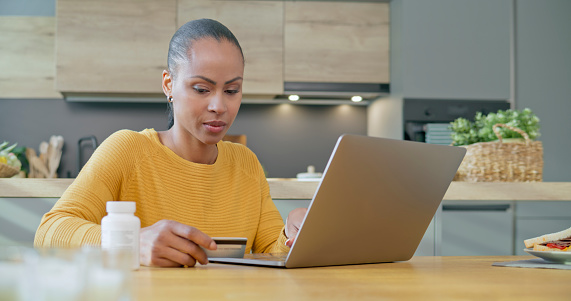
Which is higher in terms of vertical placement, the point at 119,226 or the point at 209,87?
the point at 209,87

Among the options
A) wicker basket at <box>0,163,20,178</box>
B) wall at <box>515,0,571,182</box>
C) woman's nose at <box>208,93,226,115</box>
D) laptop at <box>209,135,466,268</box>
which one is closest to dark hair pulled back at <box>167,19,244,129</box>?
woman's nose at <box>208,93,226,115</box>

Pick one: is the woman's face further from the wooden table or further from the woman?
the wooden table

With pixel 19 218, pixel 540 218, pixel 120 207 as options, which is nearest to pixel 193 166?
pixel 120 207

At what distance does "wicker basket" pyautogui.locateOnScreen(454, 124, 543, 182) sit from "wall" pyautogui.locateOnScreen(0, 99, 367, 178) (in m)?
1.70

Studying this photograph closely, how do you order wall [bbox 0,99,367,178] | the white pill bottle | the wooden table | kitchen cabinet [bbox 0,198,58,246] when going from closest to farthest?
the wooden table → the white pill bottle → kitchen cabinet [bbox 0,198,58,246] → wall [bbox 0,99,367,178]

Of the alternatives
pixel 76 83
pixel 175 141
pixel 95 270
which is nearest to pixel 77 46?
pixel 76 83

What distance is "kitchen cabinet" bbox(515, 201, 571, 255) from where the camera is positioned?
2.53 meters

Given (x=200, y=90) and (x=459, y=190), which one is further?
(x=459, y=190)

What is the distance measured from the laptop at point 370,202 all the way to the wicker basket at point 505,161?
1.32 meters

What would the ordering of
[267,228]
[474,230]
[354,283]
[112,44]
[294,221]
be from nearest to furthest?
[354,283] → [294,221] → [267,228] → [474,230] → [112,44]

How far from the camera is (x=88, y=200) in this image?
1133 mm

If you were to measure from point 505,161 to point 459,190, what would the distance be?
24 centimetres

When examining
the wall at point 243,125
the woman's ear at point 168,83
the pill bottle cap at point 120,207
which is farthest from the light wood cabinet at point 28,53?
the pill bottle cap at point 120,207

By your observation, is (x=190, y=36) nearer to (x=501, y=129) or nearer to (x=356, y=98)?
(x=501, y=129)
